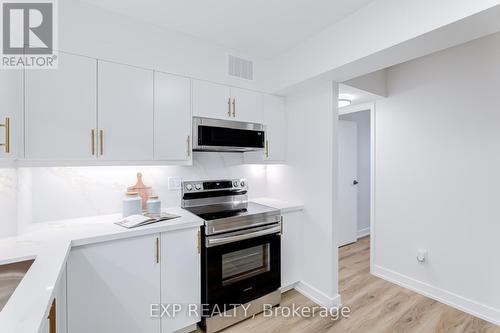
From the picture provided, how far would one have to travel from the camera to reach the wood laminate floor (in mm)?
1973

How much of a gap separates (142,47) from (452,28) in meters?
2.11

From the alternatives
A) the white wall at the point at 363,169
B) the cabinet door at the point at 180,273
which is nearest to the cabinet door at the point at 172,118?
the cabinet door at the point at 180,273

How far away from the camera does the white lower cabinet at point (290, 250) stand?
243cm

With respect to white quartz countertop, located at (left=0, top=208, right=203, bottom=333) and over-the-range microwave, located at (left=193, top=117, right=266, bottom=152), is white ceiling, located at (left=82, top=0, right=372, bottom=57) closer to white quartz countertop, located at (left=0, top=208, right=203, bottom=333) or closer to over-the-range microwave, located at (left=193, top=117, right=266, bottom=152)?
over-the-range microwave, located at (left=193, top=117, right=266, bottom=152)

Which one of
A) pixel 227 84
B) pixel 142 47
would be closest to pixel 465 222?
pixel 227 84

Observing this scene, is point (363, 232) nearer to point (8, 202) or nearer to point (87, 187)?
point (87, 187)

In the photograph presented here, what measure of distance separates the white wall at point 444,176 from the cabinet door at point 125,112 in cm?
262

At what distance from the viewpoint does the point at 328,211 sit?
2281 millimetres

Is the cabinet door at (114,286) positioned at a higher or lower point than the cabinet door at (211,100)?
lower

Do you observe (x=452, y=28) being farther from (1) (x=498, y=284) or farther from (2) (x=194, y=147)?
(1) (x=498, y=284)

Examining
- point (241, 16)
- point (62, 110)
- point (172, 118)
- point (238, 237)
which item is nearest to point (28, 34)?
point (62, 110)

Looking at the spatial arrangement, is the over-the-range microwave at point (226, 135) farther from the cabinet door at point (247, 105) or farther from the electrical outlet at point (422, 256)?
the electrical outlet at point (422, 256)

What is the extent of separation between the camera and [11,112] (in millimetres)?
1448

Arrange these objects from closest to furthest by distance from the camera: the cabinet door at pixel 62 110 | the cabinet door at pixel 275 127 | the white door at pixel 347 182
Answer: the cabinet door at pixel 62 110 → the cabinet door at pixel 275 127 → the white door at pixel 347 182
